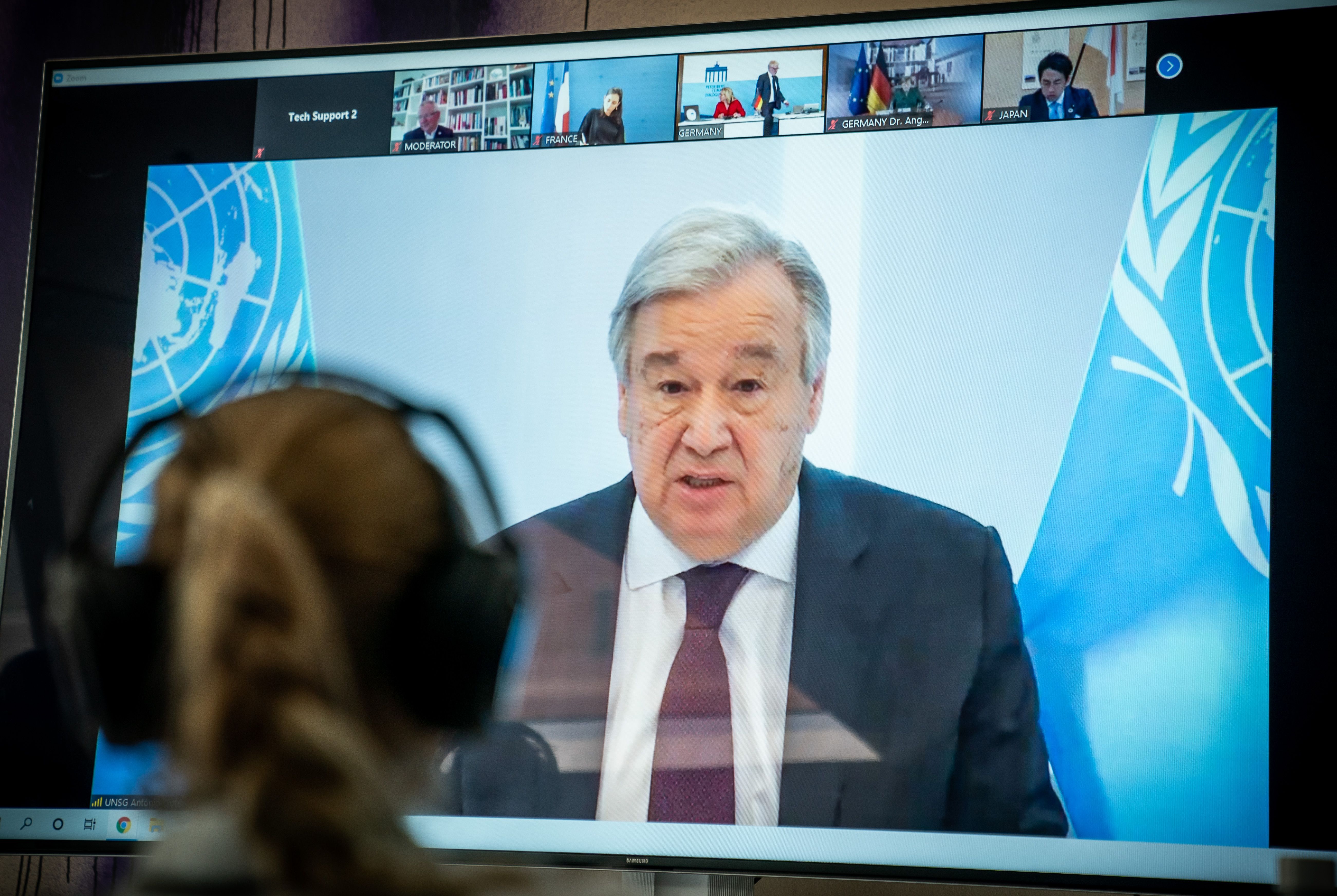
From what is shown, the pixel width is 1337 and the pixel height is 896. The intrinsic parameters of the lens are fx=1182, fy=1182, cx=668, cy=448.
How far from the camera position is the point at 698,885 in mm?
1637

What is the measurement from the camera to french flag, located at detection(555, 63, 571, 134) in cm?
184

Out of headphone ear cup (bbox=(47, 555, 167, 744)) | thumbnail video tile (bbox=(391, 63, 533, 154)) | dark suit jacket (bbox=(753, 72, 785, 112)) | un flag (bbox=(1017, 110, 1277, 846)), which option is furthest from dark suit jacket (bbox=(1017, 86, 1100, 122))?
headphone ear cup (bbox=(47, 555, 167, 744))

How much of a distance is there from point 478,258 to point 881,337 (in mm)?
625

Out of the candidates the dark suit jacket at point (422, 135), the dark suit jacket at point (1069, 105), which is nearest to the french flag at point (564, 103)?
the dark suit jacket at point (422, 135)

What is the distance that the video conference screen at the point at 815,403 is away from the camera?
1.56 m

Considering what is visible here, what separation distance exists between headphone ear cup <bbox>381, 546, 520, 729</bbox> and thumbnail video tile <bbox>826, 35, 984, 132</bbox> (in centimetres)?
118

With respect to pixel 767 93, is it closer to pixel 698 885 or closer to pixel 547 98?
pixel 547 98

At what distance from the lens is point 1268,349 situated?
1571mm

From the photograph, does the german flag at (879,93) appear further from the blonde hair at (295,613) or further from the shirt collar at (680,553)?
the blonde hair at (295,613)

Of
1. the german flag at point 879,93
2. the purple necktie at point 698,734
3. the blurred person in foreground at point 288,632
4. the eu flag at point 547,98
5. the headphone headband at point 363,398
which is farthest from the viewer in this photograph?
the eu flag at point 547,98

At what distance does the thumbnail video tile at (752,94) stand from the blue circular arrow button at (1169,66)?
0.47 meters

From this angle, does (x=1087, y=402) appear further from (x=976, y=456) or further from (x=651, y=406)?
(x=651, y=406)

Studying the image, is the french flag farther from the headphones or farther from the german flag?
the headphones

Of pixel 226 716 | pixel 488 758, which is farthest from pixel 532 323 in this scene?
pixel 226 716
